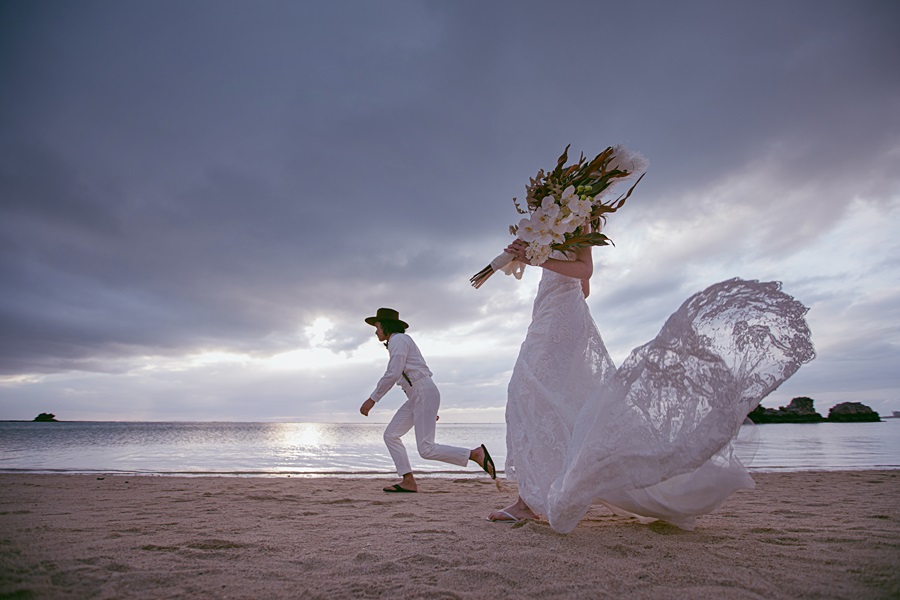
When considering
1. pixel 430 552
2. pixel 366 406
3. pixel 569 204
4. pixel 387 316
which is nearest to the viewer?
pixel 430 552

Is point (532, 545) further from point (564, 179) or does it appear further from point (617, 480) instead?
point (564, 179)

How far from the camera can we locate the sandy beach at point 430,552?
195 cm

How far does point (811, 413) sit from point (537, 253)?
53083 millimetres

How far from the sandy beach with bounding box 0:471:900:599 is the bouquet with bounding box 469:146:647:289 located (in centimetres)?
185

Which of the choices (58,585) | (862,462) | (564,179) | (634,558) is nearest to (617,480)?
(634,558)

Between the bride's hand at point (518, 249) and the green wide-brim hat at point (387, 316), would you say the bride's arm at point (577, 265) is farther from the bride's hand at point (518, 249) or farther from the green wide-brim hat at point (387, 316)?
the green wide-brim hat at point (387, 316)

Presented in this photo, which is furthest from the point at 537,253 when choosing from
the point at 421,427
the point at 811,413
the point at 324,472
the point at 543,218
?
the point at 811,413

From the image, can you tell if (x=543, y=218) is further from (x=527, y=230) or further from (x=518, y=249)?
(x=518, y=249)

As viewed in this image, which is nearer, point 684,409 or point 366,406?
point 684,409

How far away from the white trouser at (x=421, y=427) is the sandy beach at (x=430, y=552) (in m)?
1.46

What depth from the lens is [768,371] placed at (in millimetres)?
2520

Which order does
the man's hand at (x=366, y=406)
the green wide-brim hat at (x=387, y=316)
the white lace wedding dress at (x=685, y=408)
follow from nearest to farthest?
the white lace wedding dress at (x=685, y=408) → the man's hand at (x=366, y=406) → the green wide-brim hat at (x=387, y=316)

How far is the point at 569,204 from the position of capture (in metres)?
3.28

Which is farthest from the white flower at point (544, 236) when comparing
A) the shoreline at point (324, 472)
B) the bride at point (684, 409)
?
the shoreline at point (324, 472)
